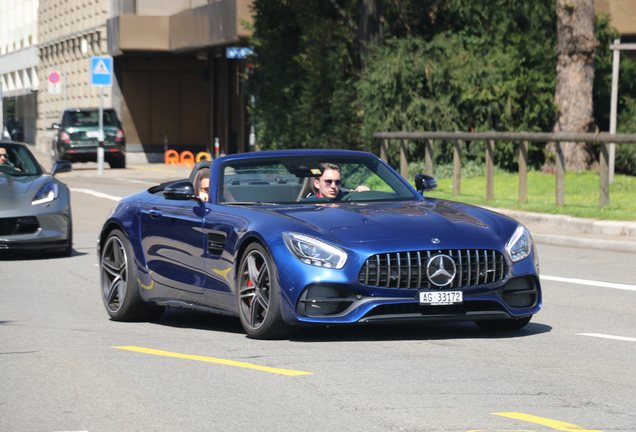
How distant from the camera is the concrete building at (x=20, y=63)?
67.3 m

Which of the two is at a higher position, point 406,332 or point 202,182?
point 202,182

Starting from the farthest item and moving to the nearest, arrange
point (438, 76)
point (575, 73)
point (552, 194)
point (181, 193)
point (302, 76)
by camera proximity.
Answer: point (302, 76), point (438, 76), point (575, 73), point (552, 194), point (181, 193)

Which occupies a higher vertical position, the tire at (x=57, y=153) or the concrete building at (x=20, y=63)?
the concrete building at (x=20, y=63)

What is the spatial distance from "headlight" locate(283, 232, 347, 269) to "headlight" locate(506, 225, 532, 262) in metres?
1.16

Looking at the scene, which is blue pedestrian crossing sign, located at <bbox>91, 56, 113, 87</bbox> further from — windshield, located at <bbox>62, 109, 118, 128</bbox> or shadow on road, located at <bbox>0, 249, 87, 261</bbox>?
shadow on road, located at <bbox>0, 249, 87, 261</bbox>

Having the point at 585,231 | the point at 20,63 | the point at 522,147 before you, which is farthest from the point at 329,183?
the point at 20,63

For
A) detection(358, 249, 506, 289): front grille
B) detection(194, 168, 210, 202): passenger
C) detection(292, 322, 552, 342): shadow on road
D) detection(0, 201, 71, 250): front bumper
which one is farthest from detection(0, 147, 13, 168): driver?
detection(358, 249, 506, 289): front grille

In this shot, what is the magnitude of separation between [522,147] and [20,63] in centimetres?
5572

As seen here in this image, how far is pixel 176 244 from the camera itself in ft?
28.1

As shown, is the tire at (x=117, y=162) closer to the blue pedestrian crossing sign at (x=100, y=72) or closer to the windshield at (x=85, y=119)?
the windshield at (x=85, y=119)

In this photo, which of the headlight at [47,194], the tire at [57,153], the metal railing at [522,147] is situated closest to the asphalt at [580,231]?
the metal railing at [522,147]

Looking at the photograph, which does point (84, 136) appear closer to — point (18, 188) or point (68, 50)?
point (68, 50)

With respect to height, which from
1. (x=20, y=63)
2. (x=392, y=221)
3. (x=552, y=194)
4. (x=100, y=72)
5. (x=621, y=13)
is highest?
(x=621, y=13)

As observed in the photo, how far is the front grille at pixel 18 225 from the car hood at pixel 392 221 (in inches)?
253
